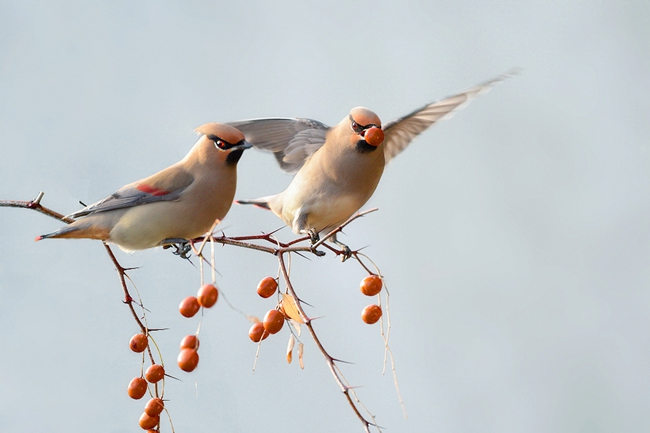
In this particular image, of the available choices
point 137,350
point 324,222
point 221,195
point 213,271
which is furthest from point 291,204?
point 213,271

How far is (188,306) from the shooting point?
148 centimetres

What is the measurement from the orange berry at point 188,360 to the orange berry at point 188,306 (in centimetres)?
8

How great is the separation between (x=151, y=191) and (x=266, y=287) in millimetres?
395

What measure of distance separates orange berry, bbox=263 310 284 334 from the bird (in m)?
0.49

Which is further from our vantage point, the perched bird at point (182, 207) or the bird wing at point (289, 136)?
the bird wing at point (289, 136)

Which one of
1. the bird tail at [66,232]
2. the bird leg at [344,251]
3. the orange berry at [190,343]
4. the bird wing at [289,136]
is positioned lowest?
the orange berry at [190,343]

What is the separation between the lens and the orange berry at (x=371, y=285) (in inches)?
68.4

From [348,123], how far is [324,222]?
1.11 ft

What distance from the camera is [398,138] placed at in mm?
2680

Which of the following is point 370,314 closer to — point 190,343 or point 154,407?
point 190,343

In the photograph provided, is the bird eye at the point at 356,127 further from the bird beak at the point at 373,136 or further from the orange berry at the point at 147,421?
the orange berry at the point at 147,421

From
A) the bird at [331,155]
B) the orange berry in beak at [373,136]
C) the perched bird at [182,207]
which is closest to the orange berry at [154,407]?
the perched bird at [182,207]

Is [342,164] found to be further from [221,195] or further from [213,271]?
[213,271]

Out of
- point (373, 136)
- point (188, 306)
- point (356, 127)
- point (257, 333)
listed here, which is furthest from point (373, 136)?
point (188, 306)
